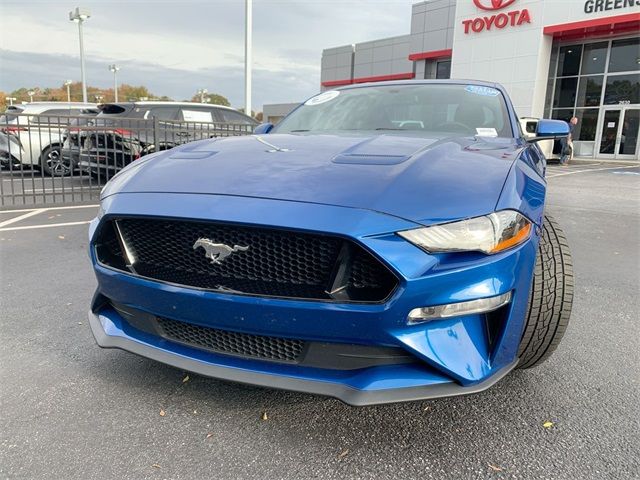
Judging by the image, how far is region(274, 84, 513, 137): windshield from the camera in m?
2.88

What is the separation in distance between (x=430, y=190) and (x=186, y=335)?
1061 mm

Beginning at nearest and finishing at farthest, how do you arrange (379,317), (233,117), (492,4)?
(379,317), (233,117), (492,4)

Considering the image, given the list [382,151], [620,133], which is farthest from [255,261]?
[620,133]

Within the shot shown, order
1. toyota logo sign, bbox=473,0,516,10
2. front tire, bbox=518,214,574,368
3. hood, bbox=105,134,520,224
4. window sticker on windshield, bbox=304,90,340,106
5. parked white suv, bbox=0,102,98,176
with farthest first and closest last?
toyota logo sign, bbox=473,0,516,10 → parked white suv, bbox=0,102,98,176 → window sticker on windshield, bbox=304,90,340,106 → front tire, bbox=518,214,574,368 → hood, bbox=105,134,520,224

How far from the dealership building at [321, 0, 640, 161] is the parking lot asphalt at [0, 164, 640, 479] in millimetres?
20433

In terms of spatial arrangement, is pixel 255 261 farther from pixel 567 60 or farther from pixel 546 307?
pixel 567 60

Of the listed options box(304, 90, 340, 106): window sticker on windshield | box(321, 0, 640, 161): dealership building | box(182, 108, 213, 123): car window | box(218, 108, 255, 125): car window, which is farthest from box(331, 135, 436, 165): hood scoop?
box(321, 0, 640, 161): dealership building

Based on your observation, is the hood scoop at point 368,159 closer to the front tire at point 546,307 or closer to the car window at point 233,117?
the front tire at point 546,307

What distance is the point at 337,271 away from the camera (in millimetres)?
1574

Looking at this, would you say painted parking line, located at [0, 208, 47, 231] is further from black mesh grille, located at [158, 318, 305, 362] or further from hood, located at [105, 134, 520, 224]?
black mesh grille, located at [158, 318, 305, 362]

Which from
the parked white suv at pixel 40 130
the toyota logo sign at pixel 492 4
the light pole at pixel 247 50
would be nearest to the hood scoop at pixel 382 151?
the parked white suv at pixel 40 130

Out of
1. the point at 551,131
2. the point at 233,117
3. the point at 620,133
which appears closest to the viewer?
the point at 551,131

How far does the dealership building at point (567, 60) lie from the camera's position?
19219 millimetres

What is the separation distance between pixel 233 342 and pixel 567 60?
2390 cm
